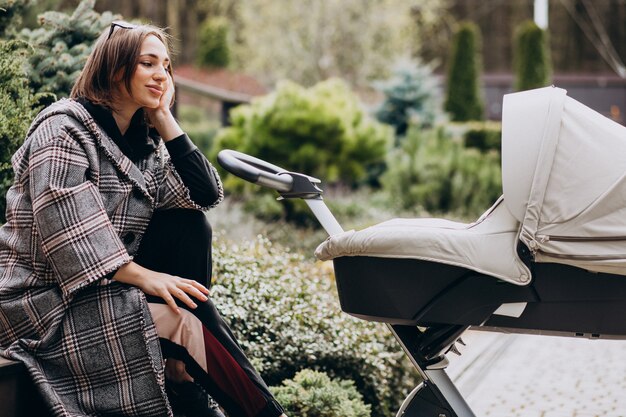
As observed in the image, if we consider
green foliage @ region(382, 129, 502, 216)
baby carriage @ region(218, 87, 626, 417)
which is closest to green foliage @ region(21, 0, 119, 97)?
baby carriage @ region(218, 87, 626, 417)

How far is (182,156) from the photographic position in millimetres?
3545

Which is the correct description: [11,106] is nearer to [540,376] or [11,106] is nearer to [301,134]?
[540,376]

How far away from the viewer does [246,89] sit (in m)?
18.2

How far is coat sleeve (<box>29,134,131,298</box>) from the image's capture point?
307cm

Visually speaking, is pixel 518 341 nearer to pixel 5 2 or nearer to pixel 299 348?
pixel 299 348

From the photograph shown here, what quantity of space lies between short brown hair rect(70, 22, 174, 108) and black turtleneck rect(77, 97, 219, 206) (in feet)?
0.52

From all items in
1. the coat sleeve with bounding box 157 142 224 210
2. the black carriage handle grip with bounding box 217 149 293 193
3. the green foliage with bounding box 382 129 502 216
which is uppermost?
the black carriage handle grip with bounding box 217 149 293 193

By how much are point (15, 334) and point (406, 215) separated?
8.71 m

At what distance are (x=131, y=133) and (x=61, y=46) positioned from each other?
161 centimetres

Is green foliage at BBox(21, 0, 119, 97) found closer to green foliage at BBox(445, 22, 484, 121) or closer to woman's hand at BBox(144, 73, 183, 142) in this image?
woman's hand at BBox(144, 73, 183, 142)

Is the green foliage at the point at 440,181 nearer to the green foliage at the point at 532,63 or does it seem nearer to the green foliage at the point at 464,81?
the green foliage at the point at 464,81

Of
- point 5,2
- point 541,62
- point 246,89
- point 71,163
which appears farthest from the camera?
point 541,62

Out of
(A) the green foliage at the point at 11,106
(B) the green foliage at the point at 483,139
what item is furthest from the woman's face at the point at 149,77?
(B) the green foliage at the point at 483,139

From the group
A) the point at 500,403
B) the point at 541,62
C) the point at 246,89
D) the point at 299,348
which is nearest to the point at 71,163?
the point at 299,348
